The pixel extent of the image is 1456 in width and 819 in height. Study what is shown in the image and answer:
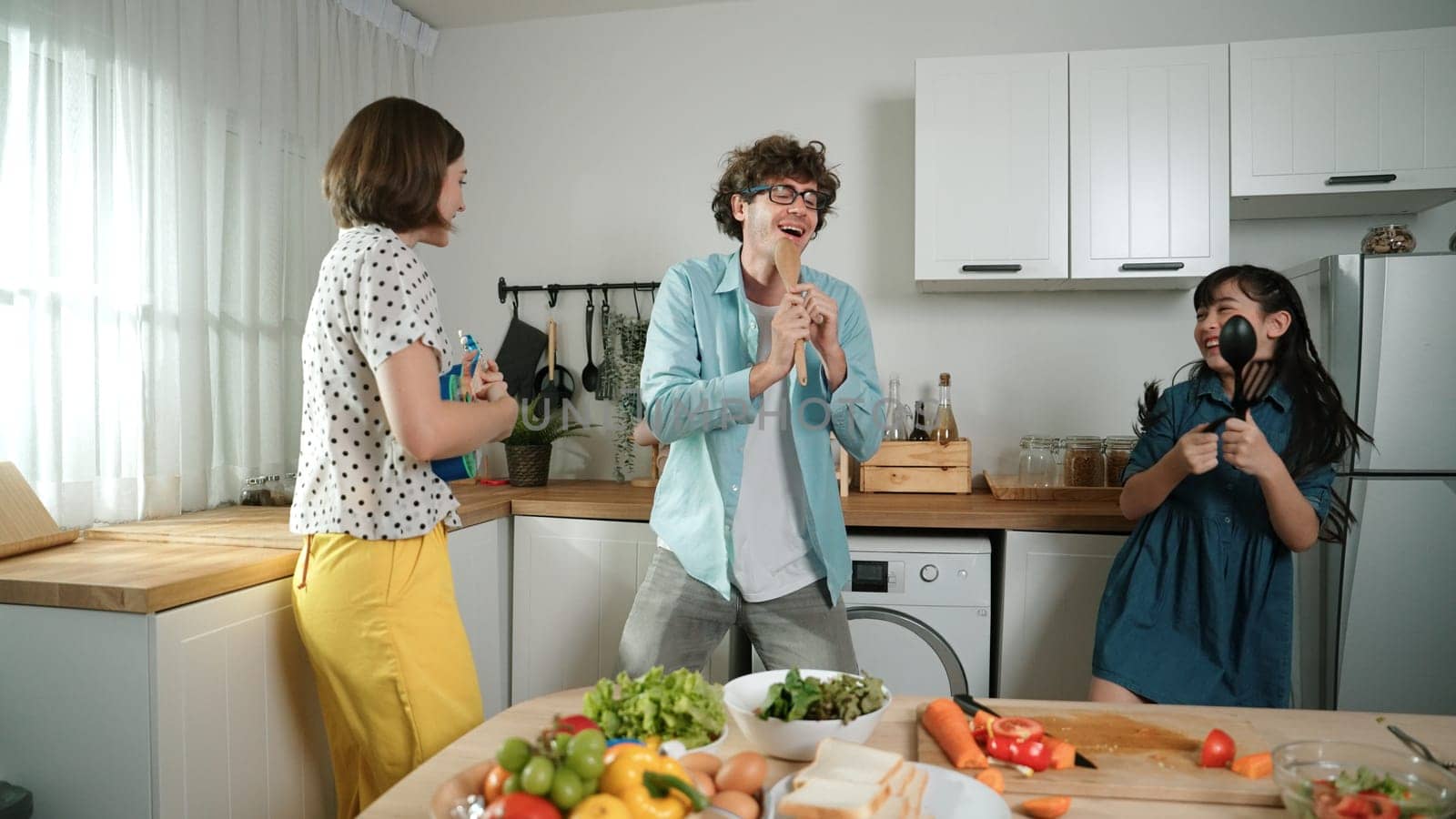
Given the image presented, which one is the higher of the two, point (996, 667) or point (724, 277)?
point (724, 277)

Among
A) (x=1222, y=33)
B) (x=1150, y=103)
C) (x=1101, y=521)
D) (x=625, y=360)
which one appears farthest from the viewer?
(x=625, y=360)

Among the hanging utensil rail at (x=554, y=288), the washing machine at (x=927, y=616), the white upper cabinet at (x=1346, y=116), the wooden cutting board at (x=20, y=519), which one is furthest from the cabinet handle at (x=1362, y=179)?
the wooden cutting board at (x=20, y=519)

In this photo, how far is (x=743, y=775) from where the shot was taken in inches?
32.3

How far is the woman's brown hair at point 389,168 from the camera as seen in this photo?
1466 millimetres

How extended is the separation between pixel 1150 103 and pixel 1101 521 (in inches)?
49.0

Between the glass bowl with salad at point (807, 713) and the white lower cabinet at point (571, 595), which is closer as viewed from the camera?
the glass bowl with salad at point (807, 713)

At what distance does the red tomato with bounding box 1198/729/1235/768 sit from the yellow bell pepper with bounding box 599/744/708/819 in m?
0.60

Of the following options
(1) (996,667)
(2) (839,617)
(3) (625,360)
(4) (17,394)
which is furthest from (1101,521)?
(4) (17,394)

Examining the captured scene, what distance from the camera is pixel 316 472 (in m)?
1.51

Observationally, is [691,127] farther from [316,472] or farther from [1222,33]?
[316,472]

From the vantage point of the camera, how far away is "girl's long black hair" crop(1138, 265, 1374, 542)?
1.79 metres

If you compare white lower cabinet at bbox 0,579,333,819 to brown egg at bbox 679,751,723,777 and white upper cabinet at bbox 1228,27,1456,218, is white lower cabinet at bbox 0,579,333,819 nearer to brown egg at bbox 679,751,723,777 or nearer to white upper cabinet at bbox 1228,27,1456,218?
brown egg at bbox 679,751,723,777

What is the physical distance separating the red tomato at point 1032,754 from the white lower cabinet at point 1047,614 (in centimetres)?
155

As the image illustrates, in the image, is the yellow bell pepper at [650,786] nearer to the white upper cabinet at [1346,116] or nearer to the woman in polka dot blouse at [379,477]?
the woman in polka dot blouse at [379,477]
